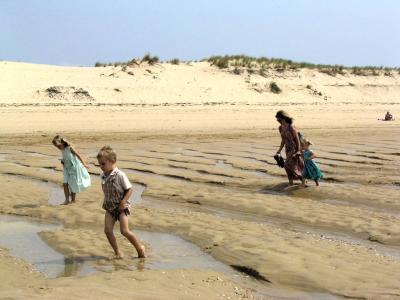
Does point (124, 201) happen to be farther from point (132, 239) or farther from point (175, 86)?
point (175, 86)

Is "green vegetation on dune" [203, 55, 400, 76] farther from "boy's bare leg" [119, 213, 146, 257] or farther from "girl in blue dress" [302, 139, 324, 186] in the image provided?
"boy's bare leg" [119, 213, 146, 257]

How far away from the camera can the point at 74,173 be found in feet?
31.3

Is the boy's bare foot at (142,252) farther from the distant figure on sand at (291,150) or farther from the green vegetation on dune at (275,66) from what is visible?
the green vegetation on dune at (275,66)

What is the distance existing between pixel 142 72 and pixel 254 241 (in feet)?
100

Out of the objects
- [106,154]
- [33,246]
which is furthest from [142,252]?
[33,246]

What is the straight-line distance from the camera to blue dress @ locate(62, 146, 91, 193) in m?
9.47

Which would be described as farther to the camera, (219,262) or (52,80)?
(52,80)

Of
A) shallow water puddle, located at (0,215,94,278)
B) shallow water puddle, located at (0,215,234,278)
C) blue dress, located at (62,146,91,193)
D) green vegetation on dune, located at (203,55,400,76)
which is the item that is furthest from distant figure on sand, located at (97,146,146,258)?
green vegetation on dune, located at (203,55,400,76)

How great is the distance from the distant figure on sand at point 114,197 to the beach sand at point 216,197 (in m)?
0.20

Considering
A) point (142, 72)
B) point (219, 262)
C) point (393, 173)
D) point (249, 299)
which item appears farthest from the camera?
point (142, 72)

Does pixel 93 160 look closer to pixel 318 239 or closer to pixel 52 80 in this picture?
pixel 318 239

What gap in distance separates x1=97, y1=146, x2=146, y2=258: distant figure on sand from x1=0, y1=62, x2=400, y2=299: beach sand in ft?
0.66

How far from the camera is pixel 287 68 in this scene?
4294 cm

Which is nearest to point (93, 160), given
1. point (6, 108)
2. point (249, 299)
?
point (249, 299)
